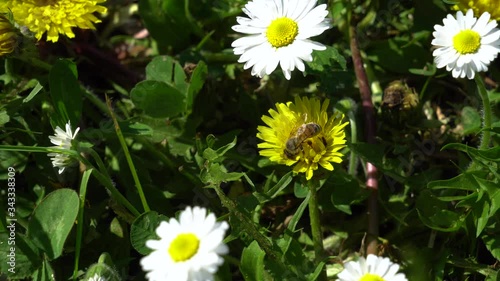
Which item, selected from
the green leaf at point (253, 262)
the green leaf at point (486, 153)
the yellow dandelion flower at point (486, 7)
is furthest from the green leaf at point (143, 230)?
the yellow dandelion flower at point (486, 7)

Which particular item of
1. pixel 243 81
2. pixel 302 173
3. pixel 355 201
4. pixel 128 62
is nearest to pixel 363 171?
pixel 355 201

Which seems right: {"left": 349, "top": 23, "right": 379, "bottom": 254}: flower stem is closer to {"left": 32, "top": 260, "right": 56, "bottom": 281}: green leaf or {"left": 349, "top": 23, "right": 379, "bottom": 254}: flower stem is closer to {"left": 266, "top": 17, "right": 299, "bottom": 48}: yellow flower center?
{"left": 266, "top": 17, "right": 299, "bottom": 48}: yellow flower center

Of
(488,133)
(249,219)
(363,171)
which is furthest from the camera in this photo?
(363,171)

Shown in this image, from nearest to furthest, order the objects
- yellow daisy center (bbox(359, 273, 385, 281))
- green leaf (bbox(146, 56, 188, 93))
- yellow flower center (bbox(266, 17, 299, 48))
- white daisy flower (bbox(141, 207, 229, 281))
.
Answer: white daisy flower (bbox(141, 207, 229, 281)), yellow daisy center (bbox(359, 273, 385, 281)), yellow flower center (bbox(266, 17, 299, 48)), green leaf (bbox(146, 56, 188, 93))

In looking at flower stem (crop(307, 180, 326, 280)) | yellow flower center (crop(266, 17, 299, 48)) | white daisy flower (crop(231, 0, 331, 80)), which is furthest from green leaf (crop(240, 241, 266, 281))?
yellow flower center (crop(266, 17, 299, 48))

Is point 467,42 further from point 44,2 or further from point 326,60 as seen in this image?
point 44,2

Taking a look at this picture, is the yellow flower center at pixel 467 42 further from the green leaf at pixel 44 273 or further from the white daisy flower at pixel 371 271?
the green leaf at pixel 44 273

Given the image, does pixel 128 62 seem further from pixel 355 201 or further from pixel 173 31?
pixel 355 201
